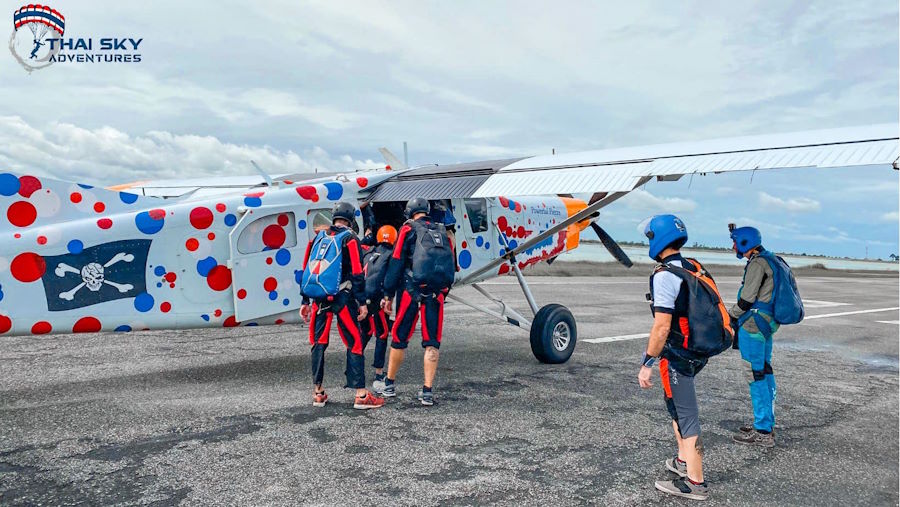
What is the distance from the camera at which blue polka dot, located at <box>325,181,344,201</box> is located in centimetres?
747

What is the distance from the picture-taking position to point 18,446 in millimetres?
4812

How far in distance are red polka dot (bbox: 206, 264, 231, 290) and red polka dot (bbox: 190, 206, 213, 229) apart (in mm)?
501

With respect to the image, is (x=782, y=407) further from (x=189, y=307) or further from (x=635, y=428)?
(x=189, y=307)

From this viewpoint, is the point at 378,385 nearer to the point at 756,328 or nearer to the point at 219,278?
the point at 219,278

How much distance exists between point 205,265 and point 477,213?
424cm

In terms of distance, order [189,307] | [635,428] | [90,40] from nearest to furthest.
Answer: [635,428] → [189,307] → [90,40]

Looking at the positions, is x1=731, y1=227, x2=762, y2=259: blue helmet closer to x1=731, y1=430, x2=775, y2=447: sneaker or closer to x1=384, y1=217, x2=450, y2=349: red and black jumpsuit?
x1=731, y1=430, x2=775, y2=447: sneaker

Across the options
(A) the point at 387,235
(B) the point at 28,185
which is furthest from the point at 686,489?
(B) the point at 28,185

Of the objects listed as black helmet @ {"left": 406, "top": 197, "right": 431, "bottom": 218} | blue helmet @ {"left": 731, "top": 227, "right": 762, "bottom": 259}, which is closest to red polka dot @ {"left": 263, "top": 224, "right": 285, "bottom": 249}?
black helmet @ {"left": 406, "top": 197, "right": 431, "bottom": 218}

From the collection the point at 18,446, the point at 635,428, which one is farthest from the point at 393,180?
the point at 18,446

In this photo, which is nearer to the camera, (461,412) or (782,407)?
(461,412)

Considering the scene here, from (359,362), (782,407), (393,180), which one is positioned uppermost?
(393,180)

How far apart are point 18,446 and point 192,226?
265cm

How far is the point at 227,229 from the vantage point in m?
6.68
